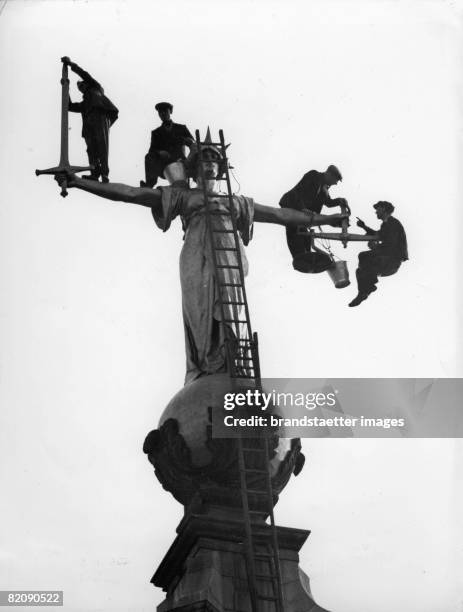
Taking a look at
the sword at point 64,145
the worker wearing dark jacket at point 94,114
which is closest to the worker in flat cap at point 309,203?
the worker wearing dark jacket at point 94,114

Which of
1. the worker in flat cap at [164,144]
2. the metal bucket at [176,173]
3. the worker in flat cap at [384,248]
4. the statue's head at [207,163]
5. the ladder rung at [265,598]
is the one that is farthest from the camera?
the worker in flat cap at [384,248]

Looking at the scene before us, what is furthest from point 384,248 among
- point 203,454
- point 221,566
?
point 221,566

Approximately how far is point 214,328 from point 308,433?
1.86 m

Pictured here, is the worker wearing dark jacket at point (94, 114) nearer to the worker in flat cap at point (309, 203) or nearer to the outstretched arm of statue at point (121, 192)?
the outstretched arm of statue at point (121, 192)

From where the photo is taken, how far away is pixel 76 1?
29.2 m

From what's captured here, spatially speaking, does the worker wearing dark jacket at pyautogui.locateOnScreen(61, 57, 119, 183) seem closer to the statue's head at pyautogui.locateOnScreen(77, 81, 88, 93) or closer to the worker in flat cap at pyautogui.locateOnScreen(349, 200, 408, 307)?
the statue's head at pyautogui.locateOnScreen(77, 81, 88, 93)

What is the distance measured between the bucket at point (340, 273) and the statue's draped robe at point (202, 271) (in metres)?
1.66

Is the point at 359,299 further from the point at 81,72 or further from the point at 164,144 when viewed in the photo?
the point at 81,72

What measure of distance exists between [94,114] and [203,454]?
5.88 metres

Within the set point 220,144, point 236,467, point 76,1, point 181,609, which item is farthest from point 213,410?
point 76,1

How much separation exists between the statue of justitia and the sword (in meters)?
0.10

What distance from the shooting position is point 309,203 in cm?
2647

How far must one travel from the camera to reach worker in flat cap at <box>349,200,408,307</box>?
26625 mm

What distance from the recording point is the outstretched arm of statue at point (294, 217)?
26.0m
